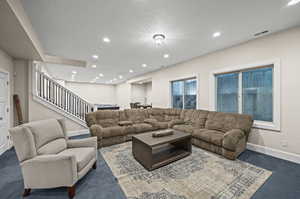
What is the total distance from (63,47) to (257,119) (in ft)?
19.2

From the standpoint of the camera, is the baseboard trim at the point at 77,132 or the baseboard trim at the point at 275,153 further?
the baseboard trim at the point at 77,132

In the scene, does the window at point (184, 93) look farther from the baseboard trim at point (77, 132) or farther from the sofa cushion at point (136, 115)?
the baseboard trim at point (77, 132)

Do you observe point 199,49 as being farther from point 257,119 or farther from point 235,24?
point 257,119

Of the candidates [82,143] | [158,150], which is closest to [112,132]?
[82,143]

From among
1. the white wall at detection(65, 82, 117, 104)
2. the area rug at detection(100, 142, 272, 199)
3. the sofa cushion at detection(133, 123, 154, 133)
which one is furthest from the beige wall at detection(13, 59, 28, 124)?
the white wall at detection(65, 82, 117, 104)

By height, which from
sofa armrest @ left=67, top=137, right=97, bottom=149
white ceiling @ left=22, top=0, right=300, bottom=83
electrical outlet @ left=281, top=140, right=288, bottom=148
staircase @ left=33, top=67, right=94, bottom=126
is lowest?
electrical outlet @ left=281, top=140, right=288, bottom=148

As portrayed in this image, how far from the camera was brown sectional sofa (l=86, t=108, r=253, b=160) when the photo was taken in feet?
8.98

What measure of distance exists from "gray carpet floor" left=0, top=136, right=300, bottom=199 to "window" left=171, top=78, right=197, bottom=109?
2.79m

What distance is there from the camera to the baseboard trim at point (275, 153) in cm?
256

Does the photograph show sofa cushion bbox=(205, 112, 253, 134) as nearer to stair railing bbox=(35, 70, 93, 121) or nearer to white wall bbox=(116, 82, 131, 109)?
stair railing bbox=(35, 70, 93, 121)

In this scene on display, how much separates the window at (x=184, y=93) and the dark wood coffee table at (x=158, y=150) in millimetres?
2333

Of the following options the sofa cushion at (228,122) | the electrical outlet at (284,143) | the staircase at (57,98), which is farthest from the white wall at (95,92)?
the electrical outlet at (284,143)

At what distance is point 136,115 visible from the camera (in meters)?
4.79

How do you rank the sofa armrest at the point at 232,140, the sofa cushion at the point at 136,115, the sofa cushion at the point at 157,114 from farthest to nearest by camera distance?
the sofa cushion at the point at 157,114 → the sofa cushion at the point at 136,115 → the sofa armrest at the point at 232,140
